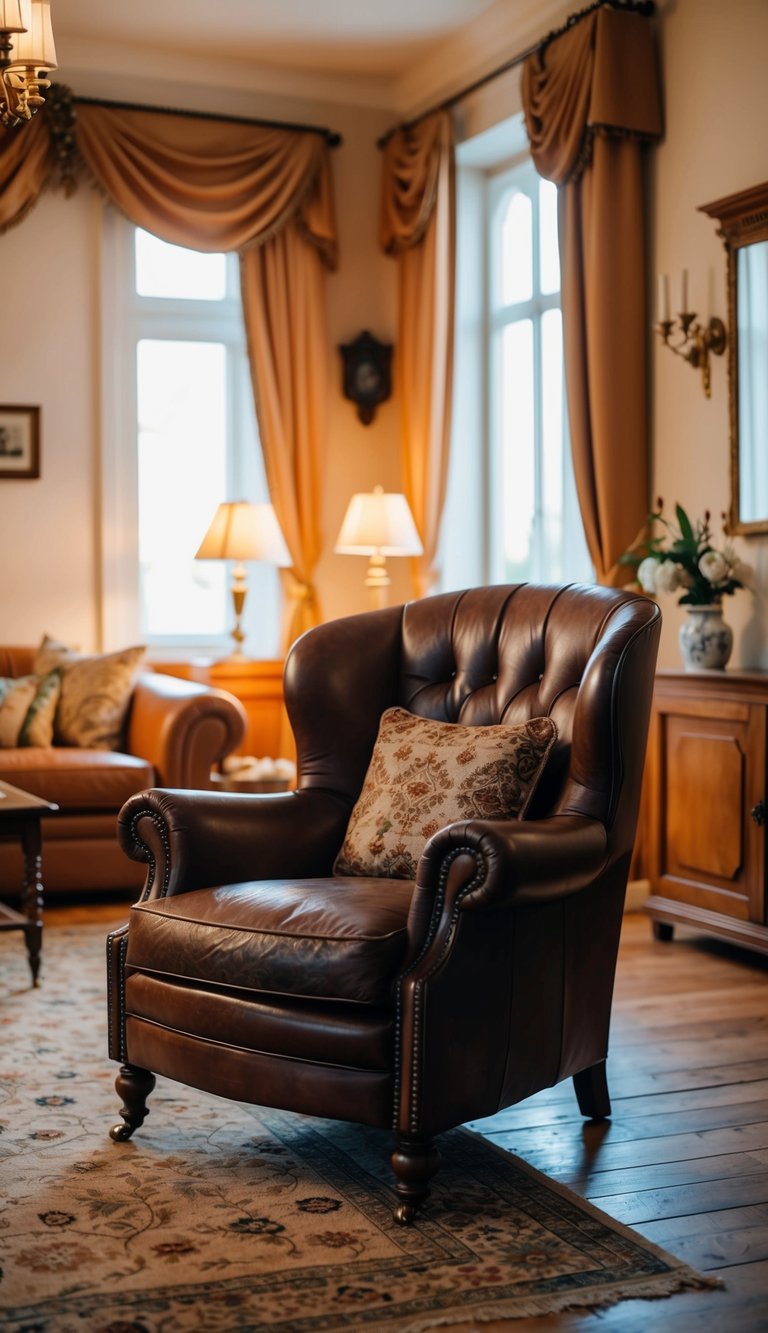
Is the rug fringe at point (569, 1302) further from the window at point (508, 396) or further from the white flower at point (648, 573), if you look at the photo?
the window at point (508, 396)

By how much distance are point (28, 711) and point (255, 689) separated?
1.09 metres

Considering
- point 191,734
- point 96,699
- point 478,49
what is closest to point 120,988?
point 191,734

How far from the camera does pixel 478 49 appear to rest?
556 centimetres

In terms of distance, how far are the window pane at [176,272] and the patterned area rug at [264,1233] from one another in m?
4.01

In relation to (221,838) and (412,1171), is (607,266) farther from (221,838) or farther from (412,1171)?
(412,1171)

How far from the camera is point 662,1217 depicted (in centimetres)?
226

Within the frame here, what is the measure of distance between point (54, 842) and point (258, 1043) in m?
2.39

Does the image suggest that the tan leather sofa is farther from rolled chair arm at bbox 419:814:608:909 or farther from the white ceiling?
the white ceiling

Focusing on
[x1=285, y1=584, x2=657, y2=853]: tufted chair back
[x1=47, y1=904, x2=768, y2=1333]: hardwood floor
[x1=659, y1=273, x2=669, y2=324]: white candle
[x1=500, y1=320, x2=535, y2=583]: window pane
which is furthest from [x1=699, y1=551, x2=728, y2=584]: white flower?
[x1=500, y1=320, x2=535, y2=583]: window pane

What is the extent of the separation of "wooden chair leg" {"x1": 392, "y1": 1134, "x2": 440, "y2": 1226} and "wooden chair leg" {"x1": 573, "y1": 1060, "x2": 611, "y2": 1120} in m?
0.51

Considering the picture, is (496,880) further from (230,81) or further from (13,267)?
(230,81)

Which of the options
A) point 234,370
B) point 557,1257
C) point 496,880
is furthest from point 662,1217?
point 234,370

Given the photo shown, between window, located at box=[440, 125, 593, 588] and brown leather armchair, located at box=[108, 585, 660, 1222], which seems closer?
brown leather armchair, located at box=[108, 585, 660, 1222]

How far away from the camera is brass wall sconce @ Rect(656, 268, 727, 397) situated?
4328 mm
